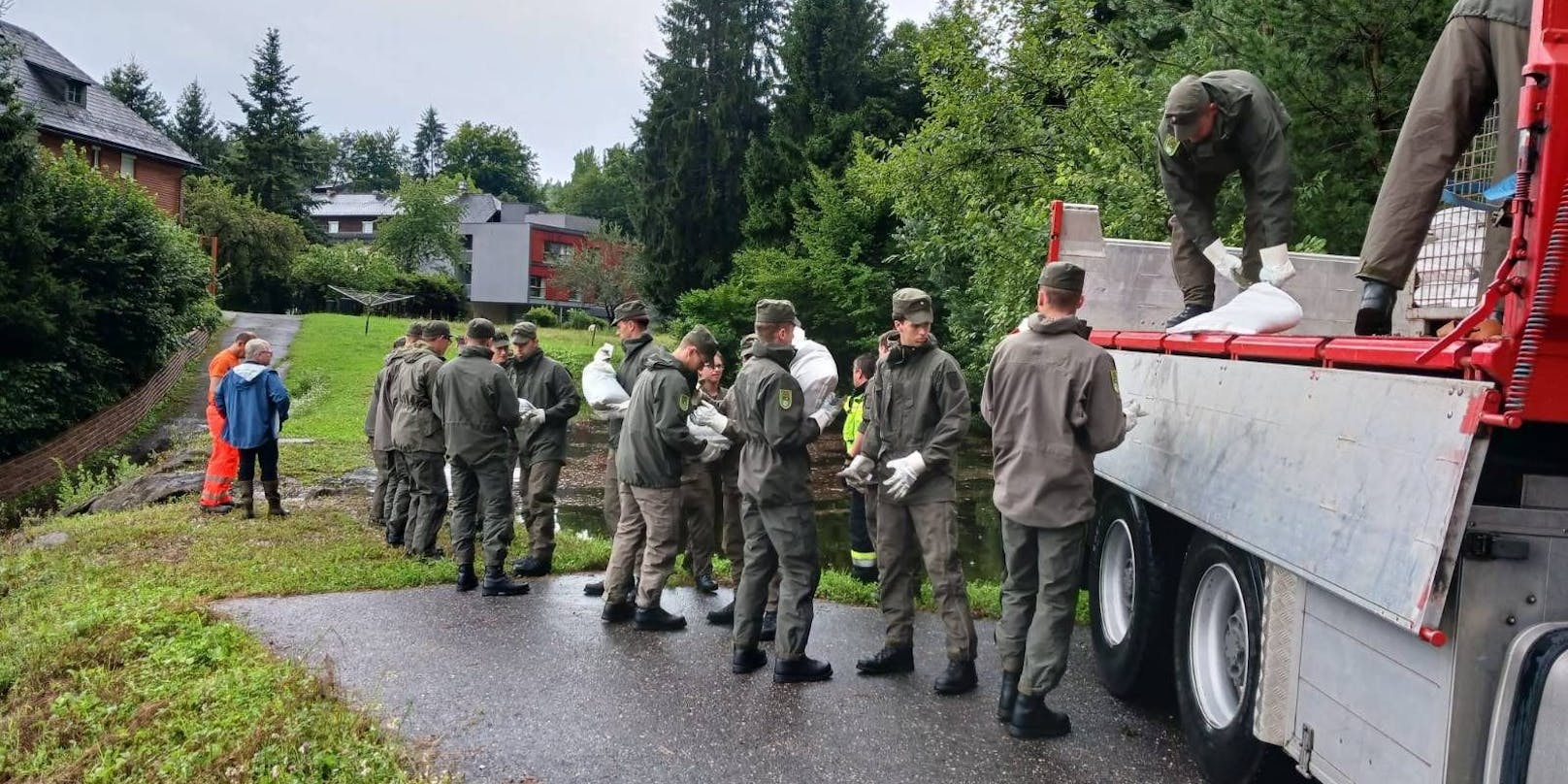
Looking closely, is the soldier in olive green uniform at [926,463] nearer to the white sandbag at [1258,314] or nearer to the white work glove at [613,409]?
the white sandbag at [1258,314]

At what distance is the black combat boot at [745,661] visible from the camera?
5.99 m

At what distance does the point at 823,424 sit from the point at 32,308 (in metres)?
18.7

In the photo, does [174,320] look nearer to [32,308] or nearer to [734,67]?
[32,308]

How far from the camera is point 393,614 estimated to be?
7.16m

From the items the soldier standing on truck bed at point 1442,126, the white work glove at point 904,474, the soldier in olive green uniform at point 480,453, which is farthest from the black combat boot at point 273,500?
the soldier standing on truck bed at point 1442,126

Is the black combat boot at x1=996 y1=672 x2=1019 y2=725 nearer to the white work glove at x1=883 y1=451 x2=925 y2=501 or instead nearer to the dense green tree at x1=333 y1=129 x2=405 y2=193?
the white work glove at x1=883 y1=451 x2=925 y2=501

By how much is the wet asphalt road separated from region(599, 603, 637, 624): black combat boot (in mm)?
87

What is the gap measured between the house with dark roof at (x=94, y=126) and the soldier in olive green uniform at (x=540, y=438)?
35.5 meters

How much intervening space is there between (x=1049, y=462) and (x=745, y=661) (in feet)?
7.31

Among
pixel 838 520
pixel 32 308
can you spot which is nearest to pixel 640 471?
pixel 838 520

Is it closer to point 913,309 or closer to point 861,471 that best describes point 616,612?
point 861,471

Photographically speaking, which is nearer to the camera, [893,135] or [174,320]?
[174,320]

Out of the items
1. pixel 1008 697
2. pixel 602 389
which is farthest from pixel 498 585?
pixel 1008 697

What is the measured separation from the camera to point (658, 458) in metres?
6.72
